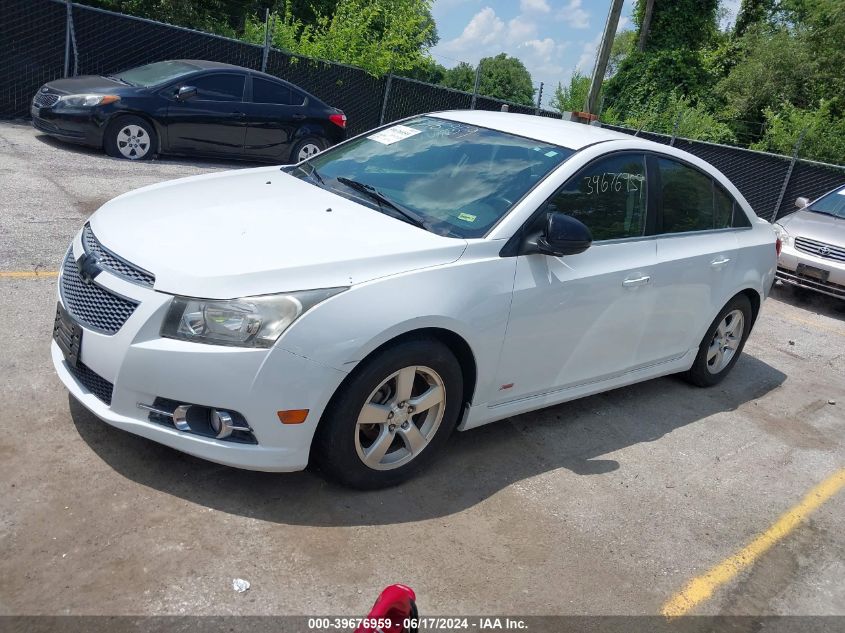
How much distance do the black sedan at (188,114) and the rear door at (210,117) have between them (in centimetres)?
1

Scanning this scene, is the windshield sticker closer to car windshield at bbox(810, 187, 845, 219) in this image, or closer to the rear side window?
the rear side window

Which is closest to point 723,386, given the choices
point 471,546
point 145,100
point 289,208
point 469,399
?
point 469,399

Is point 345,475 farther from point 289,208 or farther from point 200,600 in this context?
point 289,208

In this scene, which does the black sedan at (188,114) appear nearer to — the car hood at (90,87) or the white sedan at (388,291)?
the car hood at (90,87)

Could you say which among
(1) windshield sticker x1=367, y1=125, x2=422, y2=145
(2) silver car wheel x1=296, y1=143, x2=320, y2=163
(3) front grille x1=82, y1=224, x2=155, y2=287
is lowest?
(2) silver car wheel x1=296, y1=143, x2=320, y2=163

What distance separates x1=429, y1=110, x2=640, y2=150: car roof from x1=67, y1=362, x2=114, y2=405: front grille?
105 inches

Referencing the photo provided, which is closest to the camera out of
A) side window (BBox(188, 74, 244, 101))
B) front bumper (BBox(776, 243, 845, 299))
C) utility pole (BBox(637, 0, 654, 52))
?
front bumper (BBox(776, 243, 845, 299))

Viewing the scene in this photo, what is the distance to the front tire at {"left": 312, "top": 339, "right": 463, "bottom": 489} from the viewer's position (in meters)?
3.34

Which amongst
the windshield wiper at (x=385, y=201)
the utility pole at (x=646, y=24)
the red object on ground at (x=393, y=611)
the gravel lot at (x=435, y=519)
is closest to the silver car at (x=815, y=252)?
A: the gravel lot at (x=435, y=519)

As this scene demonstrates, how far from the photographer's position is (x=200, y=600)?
110 inches

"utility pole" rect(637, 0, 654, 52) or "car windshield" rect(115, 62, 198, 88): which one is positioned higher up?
"utility pole" rect(637, 0, 654, 52)

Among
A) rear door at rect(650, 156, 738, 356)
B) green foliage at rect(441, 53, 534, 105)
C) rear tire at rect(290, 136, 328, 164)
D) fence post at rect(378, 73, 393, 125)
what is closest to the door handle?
rear door at rect(650, 156, 738, 356)

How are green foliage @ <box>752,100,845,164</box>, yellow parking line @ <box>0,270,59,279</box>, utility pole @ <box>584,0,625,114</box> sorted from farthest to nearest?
green foliage @ <box>752,100,845,164</box> → utility pole @ <box>584,0,625,114</box> → yellow parking line @ <box>0,270,59,279</box>

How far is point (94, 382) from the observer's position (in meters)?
3.37
